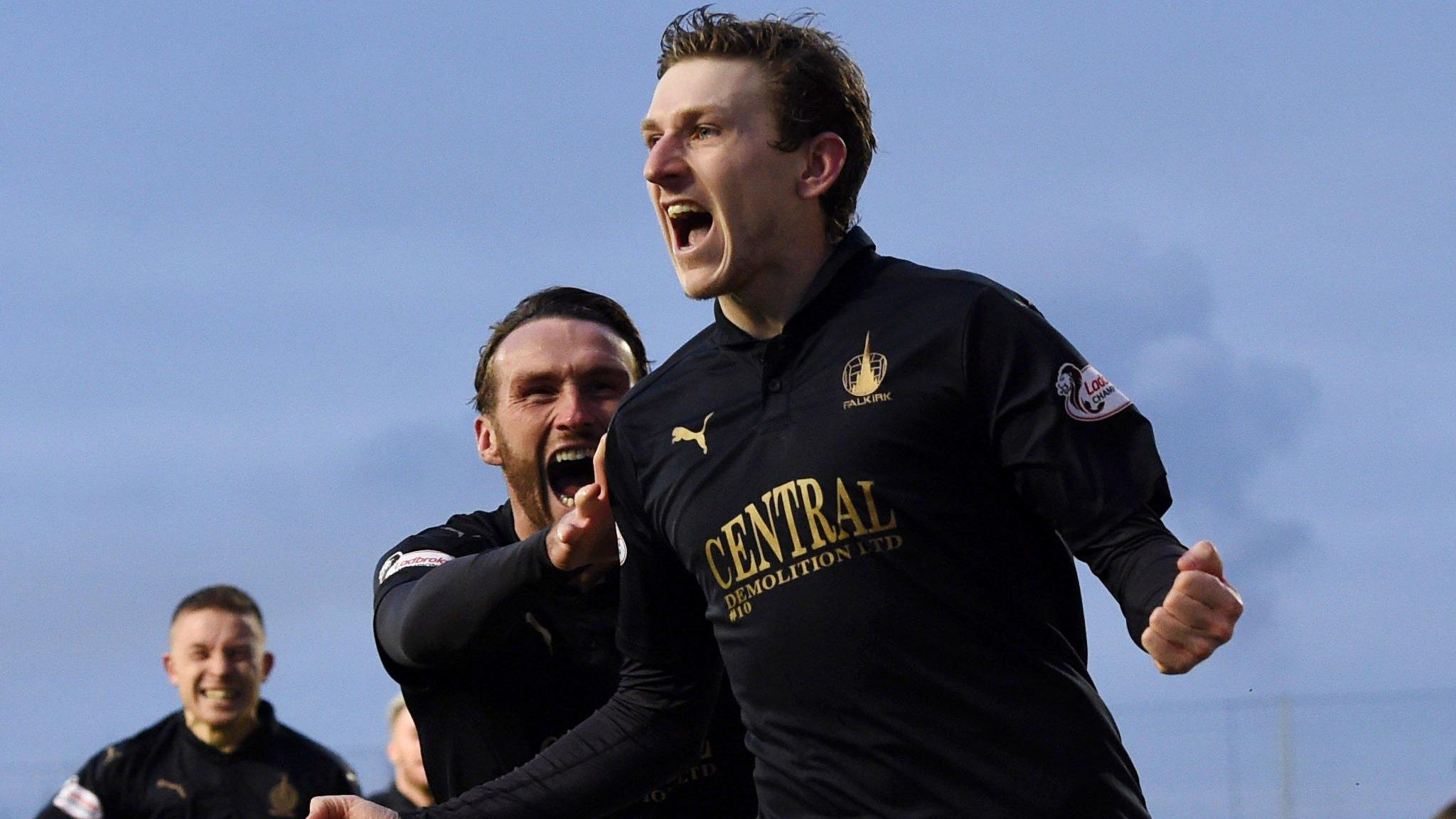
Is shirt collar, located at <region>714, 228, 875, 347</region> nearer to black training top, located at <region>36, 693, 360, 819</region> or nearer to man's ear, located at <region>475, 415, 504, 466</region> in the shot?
man's ear, located at <region>475, 415, 504, 466</region>

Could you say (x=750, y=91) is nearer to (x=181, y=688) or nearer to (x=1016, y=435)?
(x=1016, y=435)

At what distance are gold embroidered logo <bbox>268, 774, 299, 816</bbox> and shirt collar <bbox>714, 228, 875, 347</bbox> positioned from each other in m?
6.43

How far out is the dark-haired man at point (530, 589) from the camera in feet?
14.6

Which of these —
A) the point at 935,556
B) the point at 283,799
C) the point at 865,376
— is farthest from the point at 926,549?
the point at 283,799

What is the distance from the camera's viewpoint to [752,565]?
11.7 feet

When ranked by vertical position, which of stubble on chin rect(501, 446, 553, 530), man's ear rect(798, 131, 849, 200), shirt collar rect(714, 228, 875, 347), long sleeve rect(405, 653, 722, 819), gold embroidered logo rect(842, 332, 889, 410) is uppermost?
man's ear rect(798, 131, 849, 200)

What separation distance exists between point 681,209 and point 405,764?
20.1 ft

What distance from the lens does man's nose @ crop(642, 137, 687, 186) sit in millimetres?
3803

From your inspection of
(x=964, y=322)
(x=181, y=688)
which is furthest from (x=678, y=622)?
(x=181, y=688)

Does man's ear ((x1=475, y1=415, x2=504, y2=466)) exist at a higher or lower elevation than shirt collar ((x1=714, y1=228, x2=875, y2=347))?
higher

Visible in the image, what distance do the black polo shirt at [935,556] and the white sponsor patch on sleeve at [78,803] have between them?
6652 millimetres

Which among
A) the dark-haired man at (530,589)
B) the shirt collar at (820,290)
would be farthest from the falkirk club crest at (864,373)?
the dark-haired man at (530,589)

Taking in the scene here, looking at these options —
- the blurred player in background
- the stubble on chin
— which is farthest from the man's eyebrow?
the blurred player in background

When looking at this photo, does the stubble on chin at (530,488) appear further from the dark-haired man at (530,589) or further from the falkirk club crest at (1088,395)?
the falkirk club crest at (1088,395)
